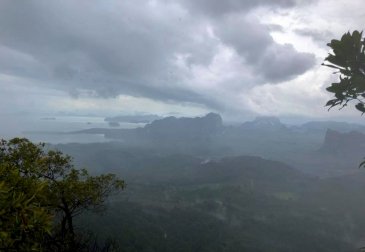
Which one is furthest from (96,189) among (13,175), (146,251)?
(146,251)

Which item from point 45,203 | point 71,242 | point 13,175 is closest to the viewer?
point 13,175

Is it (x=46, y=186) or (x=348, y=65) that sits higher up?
(x=348, y=65)

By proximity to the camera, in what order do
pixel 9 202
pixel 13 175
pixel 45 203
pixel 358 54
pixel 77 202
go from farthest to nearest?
pixel 77 202, pixel 45 203, pixel 358 54, pixel 13 175, pixel 9 202

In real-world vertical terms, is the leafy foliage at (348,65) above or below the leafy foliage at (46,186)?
above

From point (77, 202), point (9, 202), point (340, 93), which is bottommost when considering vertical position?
point (77, 202)

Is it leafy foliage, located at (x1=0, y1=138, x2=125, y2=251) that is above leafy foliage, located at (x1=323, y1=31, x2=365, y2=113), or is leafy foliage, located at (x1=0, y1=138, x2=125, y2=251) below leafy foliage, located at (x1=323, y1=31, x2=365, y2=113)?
below

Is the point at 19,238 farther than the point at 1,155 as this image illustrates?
No

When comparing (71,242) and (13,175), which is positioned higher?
(13,175)

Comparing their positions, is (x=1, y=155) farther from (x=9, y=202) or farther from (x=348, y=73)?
→ (x=348, y=73)

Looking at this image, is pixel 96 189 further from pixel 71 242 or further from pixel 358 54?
pixel 358 54
